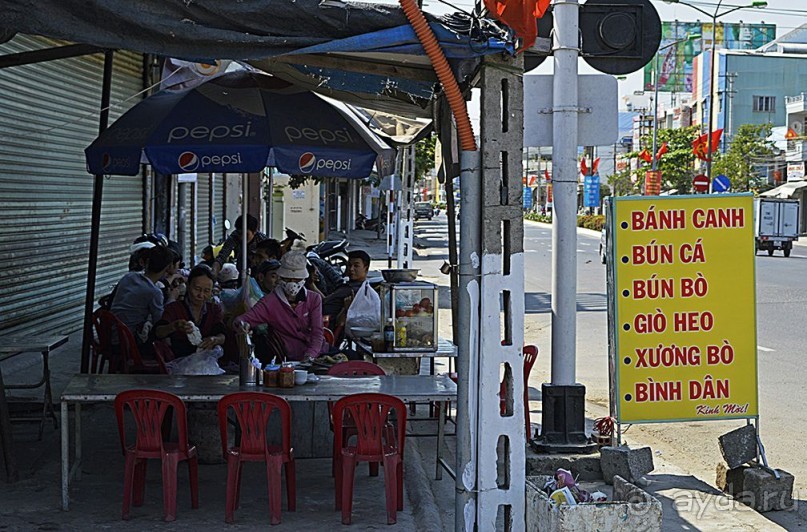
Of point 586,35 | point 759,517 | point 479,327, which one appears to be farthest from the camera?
point 586,35

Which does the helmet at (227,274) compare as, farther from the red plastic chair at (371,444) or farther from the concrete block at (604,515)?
the concrete block at (604,515)

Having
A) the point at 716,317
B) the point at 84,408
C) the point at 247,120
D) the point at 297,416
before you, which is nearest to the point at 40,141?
the point at 84,408

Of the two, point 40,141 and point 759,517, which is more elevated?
point 40,141

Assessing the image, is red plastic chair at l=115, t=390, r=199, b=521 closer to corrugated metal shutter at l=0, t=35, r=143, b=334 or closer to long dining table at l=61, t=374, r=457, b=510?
long dining table at l=61, t=374, r=457, b=510

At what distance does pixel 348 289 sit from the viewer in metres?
11.2

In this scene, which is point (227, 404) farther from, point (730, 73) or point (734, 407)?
point (730, 73)

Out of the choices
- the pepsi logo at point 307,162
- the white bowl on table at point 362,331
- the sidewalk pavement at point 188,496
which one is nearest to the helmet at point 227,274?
the white bowl on table at point 362,331

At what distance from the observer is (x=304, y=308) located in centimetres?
881

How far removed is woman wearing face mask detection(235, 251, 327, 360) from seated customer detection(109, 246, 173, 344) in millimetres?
1511

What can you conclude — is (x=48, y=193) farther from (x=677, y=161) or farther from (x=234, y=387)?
(x=677, y=161)

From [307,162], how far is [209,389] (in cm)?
252

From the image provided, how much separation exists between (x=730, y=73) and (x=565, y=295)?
8082 cm

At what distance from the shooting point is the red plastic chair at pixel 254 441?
20.9 ft

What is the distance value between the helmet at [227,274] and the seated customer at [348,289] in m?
2.90
